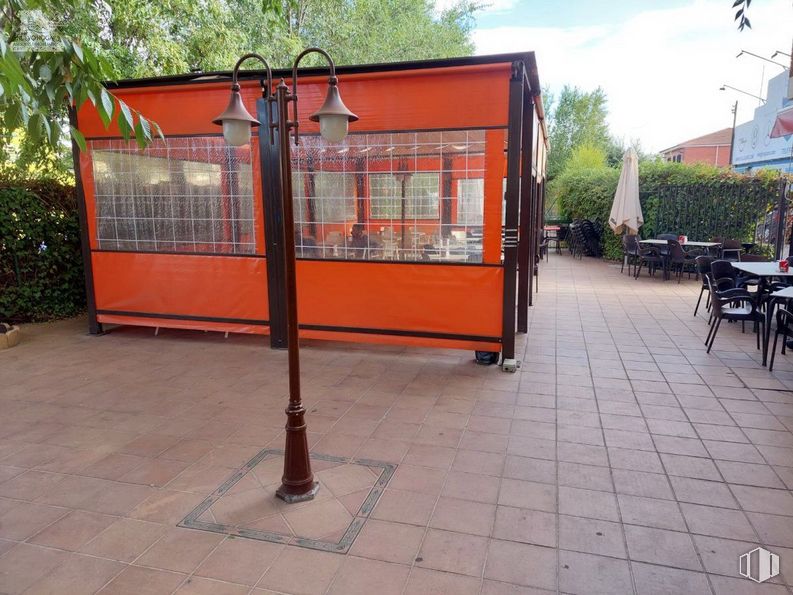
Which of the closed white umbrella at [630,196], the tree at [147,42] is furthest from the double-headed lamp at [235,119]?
the closed white umbrella at [630,196]

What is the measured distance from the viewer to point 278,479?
307 cm

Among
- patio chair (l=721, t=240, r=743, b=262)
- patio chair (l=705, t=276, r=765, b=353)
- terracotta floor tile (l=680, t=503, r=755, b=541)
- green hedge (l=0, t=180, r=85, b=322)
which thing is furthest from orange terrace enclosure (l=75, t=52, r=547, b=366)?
patio chair (l=721, t=240, r=743, b=262)

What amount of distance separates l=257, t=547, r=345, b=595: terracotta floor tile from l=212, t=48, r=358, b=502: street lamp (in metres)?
0.47

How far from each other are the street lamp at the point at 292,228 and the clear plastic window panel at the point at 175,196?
9.48 feet

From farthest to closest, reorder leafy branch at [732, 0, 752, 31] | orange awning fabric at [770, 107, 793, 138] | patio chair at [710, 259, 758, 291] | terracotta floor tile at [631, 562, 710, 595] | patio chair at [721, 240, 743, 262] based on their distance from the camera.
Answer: patio chair at [721, 240, 743, 262] → orange awning fabric at [770, 107, 793, 138] → patio chair at [710, 259, 758, 291] → terracotta floor tile at [631, 562, 710, 595] → leafy branch at [732, 0, 752, 31]

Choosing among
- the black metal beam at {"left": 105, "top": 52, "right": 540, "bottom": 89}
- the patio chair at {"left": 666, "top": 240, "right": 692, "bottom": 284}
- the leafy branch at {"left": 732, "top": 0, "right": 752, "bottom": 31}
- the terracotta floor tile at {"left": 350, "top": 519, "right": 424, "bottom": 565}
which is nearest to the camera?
the leafy branch at {"left": 732, "top": 0, "right": 752, "bottom": 31}

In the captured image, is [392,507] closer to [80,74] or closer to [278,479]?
[278,479]

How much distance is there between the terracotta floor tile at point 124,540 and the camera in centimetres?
241

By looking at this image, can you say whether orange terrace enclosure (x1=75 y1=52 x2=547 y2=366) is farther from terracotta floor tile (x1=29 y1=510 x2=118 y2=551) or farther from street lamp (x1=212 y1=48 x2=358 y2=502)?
terracotta floor tile (x1=29 y1=510 x2=118 y2=551)

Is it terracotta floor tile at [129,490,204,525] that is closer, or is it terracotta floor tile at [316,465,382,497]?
terracotta floor tile at [129,490,204,525]

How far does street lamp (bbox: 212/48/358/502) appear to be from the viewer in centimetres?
269

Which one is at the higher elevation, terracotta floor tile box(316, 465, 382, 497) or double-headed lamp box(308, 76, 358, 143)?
double-headed lamp box(308, 76, 358, 143)

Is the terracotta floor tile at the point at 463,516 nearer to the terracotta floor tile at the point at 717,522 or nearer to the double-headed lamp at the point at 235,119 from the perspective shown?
the terracotta floor tile at the point at 717,522

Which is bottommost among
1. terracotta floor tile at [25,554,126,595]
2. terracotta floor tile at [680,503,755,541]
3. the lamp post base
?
terracotta floor tile at [25,554,126,595]
